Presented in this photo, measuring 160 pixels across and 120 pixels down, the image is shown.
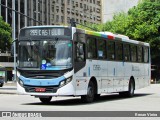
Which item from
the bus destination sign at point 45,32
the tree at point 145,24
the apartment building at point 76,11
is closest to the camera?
the bus destination sign at point 45,32

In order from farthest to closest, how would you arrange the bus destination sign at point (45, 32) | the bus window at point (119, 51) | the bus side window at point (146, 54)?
the bus side window at point (146, 54) → the bus window at point (119, 51) → the bus destination sign at point (45, 32)

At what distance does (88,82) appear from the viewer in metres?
19.4

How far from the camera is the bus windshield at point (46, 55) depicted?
58.6 feet

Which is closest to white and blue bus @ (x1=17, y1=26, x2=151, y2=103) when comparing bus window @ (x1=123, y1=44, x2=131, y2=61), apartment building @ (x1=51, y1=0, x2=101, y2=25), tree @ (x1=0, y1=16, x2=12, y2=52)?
bus window @ (x1=123, y1=44, x2=131, y2=61)

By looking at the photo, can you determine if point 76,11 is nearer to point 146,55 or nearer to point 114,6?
point 114,6

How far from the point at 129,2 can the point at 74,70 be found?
71.2 metres

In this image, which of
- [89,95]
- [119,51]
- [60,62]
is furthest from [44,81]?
[119,51]

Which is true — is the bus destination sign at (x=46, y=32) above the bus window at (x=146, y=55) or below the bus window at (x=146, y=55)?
above

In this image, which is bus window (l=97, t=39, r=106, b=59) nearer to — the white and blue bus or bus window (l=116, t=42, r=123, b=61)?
the white and blue bus

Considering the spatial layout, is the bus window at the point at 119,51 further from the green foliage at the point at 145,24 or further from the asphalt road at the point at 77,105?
the green foliage at the point at 145,24

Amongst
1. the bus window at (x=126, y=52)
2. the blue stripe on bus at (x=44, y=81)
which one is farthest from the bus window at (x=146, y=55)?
the blue stripe on bus at (x=44, y=81)

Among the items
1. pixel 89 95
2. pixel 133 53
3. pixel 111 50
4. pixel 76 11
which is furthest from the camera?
pixel 76 11

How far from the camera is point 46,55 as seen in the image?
1800 cm

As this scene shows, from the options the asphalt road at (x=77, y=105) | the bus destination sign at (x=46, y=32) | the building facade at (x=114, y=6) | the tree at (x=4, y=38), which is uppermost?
the building facade at (x=114, y=6)
